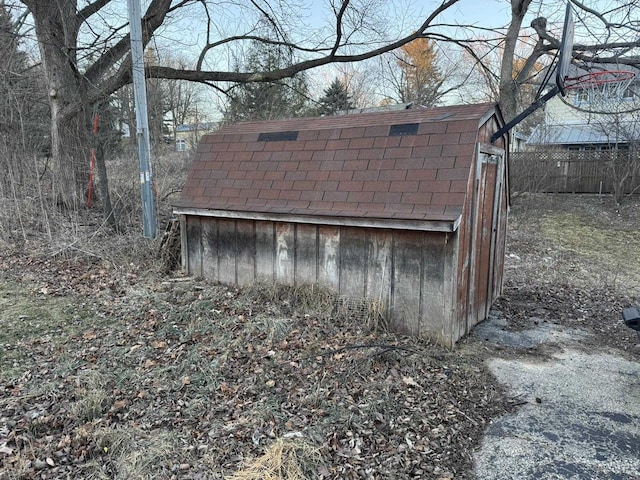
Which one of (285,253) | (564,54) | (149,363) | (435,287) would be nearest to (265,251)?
(285,253)

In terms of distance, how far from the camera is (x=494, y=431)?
317 cm

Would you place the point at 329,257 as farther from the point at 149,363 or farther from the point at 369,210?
the point at 149,363

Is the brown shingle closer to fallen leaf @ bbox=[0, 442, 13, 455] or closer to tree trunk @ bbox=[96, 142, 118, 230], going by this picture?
tree trunk @ bbox=[96, 142, 118, 230]

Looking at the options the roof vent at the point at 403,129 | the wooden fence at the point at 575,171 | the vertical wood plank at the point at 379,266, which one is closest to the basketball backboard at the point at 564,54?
the roof vent at the point at 403,129

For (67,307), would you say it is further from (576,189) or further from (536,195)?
(576,189)

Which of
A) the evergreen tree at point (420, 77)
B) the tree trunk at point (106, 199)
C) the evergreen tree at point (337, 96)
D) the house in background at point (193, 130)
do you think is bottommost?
the tree trunk at point (106, 199)

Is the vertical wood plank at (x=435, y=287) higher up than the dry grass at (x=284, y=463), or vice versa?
the vertical wood plank at (x=435, y=287)

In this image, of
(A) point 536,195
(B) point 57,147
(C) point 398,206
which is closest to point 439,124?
(C) point 398,206

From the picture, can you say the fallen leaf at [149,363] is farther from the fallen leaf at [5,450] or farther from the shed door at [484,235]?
the shed door at [484,235]

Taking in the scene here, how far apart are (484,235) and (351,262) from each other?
172 cm

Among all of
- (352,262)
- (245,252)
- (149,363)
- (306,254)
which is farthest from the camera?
(245,252)

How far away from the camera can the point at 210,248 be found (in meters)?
6.06

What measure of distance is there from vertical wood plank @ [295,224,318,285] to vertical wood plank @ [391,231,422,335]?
3.31 ft

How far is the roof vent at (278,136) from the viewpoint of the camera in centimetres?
566
